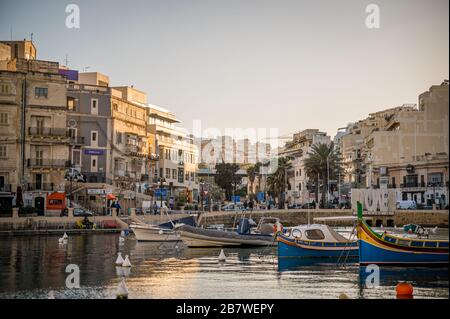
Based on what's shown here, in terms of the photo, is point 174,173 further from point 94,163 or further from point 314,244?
point 314,244

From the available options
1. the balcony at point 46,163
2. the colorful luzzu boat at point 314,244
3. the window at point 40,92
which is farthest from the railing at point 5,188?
the colorful luzzu boat at point 314,244

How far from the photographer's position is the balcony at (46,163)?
70.3 metres

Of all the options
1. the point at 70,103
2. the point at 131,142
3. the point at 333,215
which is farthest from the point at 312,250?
the point at 131,142

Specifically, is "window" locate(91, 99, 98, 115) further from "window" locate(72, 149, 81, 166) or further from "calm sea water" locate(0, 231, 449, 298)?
"calm sea water" locate(0, 231, 449, 298)

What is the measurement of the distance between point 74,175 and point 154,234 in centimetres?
2172

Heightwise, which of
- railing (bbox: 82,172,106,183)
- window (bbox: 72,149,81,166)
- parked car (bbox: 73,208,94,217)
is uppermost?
window (bbox: 72,149,81,166)

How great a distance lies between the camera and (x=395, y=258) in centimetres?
3148

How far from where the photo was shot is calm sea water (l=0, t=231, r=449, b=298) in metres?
23.6

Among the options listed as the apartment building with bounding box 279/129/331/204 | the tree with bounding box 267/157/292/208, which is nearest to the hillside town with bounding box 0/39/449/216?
the apartment building with bounding box 279/129/331/204

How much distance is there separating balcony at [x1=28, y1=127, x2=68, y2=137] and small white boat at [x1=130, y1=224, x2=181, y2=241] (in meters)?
20.2

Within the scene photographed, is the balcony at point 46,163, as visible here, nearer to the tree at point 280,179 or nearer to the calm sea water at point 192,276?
the calm sea water at point 192,276

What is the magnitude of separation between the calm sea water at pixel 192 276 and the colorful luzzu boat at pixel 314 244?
1.11m

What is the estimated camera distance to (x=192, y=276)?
28969 millimetres
